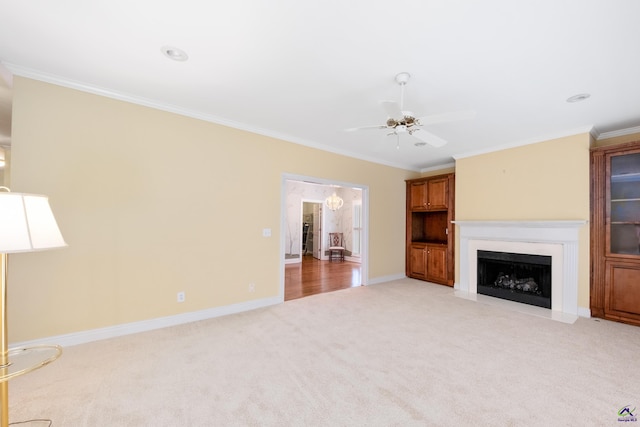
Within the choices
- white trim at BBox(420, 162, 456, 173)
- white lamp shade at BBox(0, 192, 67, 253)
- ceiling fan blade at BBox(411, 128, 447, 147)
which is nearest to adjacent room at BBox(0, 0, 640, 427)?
white lamp shade at BBox(0, 192, 67, 253)

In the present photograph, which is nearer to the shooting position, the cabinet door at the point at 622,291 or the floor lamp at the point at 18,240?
the floor lamp at the point at 18,240

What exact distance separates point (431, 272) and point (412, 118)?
427 cm

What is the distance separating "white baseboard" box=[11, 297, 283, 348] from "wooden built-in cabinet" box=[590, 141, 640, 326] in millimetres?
4802

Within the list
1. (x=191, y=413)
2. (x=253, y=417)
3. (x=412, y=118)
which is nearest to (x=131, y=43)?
(x=412, y=118)

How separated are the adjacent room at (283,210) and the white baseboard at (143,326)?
0.03 metres

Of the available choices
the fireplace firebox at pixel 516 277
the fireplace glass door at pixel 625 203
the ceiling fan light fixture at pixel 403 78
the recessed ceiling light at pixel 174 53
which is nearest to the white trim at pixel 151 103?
the recessed ceiling light at pixel 174 53

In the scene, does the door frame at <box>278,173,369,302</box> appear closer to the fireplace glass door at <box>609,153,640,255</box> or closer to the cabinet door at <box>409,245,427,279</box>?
the cabinet door at <box>409,245,427,279</box>

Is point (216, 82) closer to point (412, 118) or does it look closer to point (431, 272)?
point (412, 118)

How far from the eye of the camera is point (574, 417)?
1.79 m

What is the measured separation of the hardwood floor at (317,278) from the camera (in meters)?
5.00

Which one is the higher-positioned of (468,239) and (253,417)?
(468,239)

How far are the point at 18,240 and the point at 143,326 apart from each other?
241cm

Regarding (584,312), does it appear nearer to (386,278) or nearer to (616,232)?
(616,232)

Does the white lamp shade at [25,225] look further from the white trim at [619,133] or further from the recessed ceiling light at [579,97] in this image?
the white trim at [619,133]
